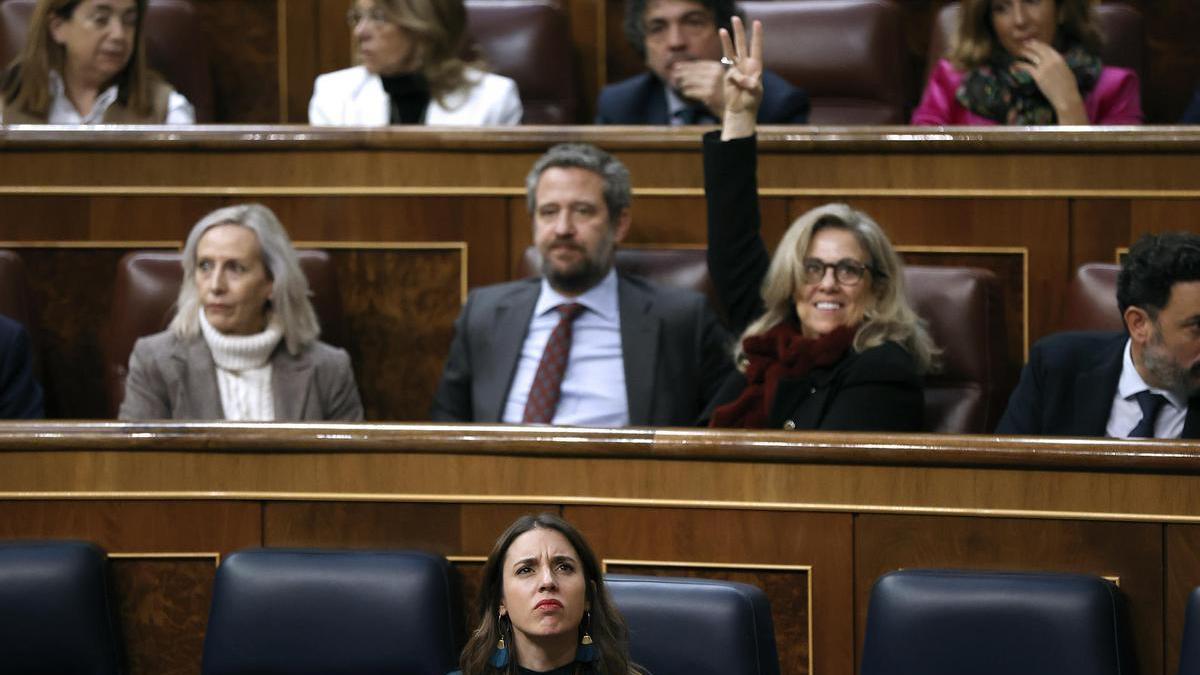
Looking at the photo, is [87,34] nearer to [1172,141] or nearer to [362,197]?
[362,197]

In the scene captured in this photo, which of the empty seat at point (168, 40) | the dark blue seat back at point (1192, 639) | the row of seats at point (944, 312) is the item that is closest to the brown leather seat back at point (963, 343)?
the row of seats at point (944, 312)

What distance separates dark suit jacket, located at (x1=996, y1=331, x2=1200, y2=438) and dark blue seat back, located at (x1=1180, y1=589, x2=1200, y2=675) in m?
0.25

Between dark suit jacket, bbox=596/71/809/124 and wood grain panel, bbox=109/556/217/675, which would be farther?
dark suit jacket, bbox=596/71/809/124

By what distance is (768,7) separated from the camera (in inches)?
60.2

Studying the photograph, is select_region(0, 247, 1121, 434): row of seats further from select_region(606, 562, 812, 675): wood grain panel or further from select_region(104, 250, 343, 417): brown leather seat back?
select_region(606, 562, 812, 675): wood grain panel

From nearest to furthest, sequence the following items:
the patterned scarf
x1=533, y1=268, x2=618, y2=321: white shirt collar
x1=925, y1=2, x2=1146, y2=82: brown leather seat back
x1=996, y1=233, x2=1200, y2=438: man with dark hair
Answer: x1=996, y1=233, x2=1200, y2=438: man with dark hair
x1=533, y1=268, x2=618, y2=321: white shirt collar
the patterned scarf
x1=925, y1=2, x2=1146, y2=82: brown leather seat back

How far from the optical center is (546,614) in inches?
31.2

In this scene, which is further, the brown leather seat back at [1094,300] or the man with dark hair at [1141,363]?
the brown leather seat back at [1094,300]

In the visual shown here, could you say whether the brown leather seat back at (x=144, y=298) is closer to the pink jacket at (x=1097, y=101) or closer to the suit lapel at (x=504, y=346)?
the suit lapel at (x=504, y=346)

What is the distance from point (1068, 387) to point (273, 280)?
0.53 meters

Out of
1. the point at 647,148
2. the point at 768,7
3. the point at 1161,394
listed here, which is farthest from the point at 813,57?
the point at 1161,394

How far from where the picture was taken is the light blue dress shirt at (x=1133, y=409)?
40.9 inches

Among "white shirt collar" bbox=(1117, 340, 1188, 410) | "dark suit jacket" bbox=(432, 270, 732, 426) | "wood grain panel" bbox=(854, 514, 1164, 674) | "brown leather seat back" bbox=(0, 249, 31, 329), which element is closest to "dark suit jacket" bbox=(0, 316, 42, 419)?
"brown leather seat back" bbox=(0, 249, 31, 329)

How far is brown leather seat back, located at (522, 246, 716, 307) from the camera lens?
4.16 feet
